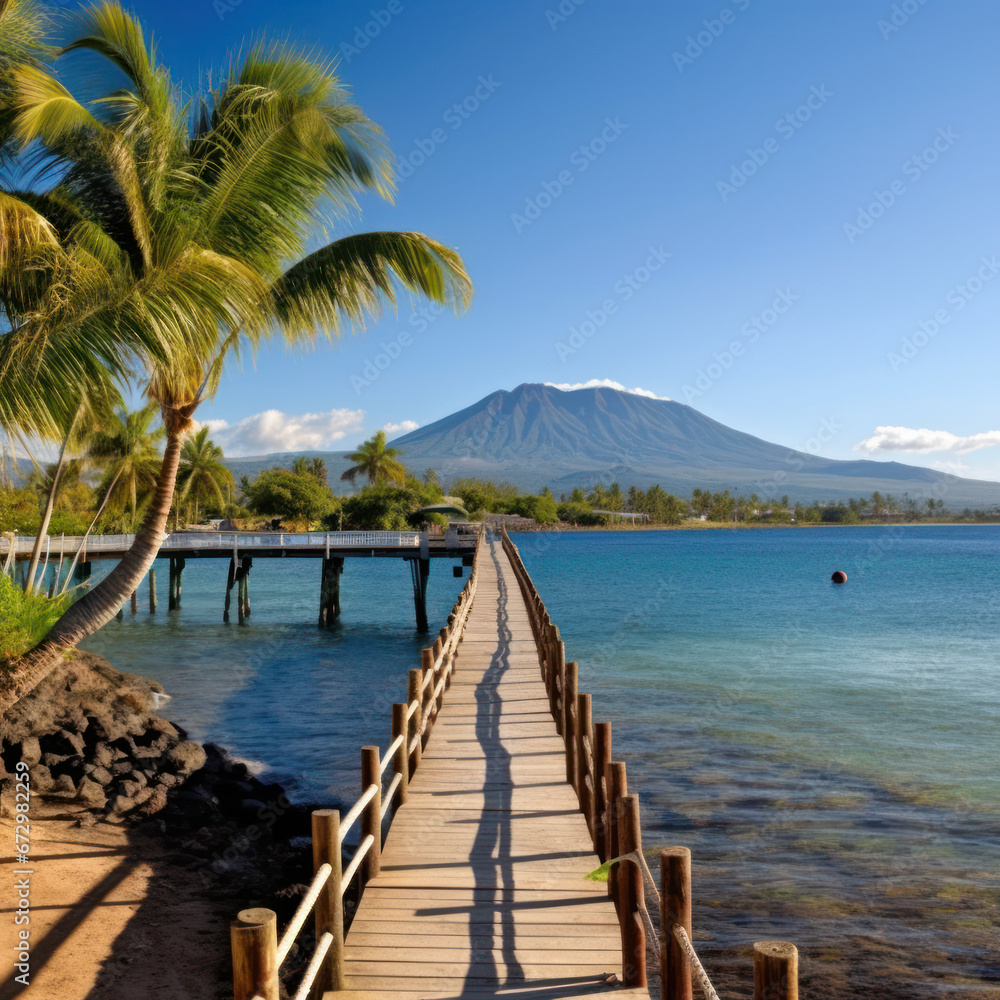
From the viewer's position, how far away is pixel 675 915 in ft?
11.6

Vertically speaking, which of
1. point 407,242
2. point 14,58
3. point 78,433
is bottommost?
point 78,433

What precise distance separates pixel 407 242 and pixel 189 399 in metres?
3.54

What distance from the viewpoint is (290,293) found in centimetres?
1147

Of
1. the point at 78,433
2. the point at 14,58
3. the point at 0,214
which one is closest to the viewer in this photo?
the point at 0,214

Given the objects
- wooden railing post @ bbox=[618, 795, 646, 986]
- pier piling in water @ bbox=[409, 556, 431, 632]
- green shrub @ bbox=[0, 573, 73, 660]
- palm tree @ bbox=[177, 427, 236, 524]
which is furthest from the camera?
palm tree @ bbox=[177, 427, 236, 524]

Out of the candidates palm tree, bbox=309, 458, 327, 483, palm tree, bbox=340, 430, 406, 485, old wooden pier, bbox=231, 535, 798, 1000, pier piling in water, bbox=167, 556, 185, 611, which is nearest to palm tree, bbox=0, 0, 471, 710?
old wooden pier, bbox=231, 535, 798, 1000

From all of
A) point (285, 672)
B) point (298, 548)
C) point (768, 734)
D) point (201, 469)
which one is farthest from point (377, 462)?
point (768, 734)

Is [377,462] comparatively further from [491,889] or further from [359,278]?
[491,889]

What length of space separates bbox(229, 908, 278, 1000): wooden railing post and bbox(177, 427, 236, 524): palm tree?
53.0 meters

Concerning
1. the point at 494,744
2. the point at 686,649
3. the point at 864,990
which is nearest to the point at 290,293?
the point at 494,744

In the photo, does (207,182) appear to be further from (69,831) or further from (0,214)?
(69,831)

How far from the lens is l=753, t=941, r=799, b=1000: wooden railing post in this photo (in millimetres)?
2525

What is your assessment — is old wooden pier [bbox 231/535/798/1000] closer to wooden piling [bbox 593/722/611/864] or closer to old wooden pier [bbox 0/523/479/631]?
wooden piling [bbox 593/722/611/864]

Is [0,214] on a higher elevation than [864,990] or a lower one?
higher
